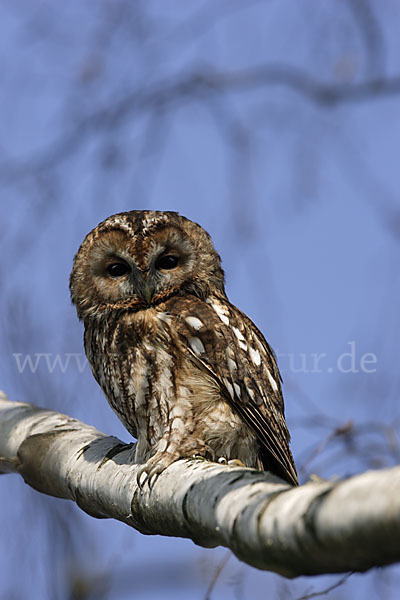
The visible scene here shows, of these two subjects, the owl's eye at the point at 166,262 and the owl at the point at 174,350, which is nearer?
the owl at the point at 174,350

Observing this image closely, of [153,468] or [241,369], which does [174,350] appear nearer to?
[241,369]

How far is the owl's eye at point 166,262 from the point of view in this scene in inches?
128

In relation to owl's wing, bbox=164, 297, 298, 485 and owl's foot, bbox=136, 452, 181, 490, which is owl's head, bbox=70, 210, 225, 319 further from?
owl's foot, bbox=136, 452, 181, 490

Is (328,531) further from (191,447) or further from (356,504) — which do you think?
(191,447)

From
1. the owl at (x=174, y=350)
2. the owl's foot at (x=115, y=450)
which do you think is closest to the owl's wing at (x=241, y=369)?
the owl at (x=174, y=350)

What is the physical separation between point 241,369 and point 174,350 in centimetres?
30

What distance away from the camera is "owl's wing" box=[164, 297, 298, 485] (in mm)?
2904

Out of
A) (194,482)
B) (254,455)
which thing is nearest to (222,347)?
(254,455)

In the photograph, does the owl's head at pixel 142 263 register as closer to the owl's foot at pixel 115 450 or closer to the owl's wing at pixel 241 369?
the owl's wing at pixel 241 369

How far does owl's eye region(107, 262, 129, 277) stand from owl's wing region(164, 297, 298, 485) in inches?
12.1

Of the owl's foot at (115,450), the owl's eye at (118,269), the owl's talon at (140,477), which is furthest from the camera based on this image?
the owl's eye at (118,269)

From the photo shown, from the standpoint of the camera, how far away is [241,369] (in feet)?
9.67

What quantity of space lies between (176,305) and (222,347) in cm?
31

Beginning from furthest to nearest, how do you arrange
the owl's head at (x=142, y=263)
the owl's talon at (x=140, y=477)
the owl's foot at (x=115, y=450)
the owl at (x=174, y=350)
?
the owl's head at (x=142, y=263) < the owl at (x=174, y=350) < the owl's foot at (x=115, y=450) < the owl's talon at (x=140, y=477)
